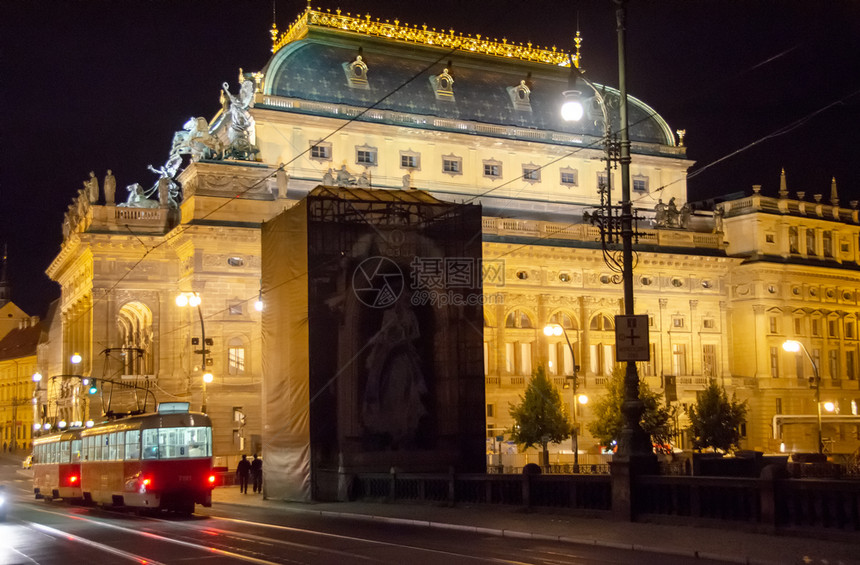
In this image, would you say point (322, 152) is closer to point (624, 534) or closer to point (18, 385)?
point (624, 534)

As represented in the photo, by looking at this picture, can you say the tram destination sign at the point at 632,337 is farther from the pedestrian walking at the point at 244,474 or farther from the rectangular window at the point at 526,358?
the rectangular window at the point at 526,358

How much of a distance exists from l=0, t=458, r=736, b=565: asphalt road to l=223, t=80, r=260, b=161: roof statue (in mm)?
39605

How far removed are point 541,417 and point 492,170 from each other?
24110 mm

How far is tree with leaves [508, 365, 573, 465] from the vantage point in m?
60.6

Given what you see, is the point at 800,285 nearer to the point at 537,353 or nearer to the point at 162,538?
the point at 537,353

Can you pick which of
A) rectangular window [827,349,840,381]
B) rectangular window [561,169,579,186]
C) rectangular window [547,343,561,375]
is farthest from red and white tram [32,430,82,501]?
rectangular window [827,349,840,381]

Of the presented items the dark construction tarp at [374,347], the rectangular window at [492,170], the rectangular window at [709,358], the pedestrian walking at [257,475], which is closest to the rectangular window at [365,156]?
the rectangular window at [492,170]


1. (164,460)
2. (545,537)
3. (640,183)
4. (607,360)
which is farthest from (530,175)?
(545,537)

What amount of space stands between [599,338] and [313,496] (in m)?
44.2

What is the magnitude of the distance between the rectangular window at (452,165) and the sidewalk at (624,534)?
4631cm

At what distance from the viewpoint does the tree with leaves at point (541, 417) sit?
2387 inches

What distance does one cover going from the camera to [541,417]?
6072cm

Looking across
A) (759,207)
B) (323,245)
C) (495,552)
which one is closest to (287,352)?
(323,245)

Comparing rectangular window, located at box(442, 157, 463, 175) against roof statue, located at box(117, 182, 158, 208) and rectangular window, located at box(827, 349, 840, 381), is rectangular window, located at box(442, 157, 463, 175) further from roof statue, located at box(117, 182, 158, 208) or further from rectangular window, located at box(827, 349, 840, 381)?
rectangular window, located at box(827, 349, 840, 381)
